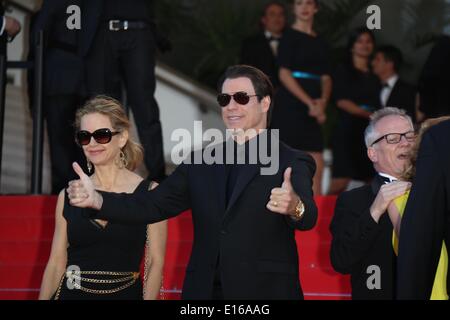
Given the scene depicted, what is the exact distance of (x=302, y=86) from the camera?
26.6ft

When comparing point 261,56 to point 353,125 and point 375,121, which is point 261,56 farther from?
point 375,121

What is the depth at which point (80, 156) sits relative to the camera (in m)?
7.52

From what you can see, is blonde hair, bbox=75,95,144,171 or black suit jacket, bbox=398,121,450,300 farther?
blonde hair, bbox=75,95,144,171

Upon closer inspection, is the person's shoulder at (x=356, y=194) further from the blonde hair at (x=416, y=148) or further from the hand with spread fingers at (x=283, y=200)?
the hand with spread fingers at (x=283, y=200)

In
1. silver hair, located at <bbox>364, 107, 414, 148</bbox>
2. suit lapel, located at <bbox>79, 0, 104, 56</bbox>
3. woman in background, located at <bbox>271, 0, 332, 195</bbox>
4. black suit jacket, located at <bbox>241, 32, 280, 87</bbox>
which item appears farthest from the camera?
black suit jacket, located at <bbox>241, 32, 280, 87</bbox>

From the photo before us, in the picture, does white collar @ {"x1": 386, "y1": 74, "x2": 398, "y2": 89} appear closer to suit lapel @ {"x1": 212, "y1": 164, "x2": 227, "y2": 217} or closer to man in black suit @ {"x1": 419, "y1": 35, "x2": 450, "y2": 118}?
man in black suit @ {"x1": 419, "y1": 35, "x2": 450, "y2": 118}

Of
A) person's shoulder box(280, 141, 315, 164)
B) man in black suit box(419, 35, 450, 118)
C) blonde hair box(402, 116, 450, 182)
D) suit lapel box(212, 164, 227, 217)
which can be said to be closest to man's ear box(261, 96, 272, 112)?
person's shoulder box(280, 141, 315, 164)

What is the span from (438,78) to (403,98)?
65.1 inches

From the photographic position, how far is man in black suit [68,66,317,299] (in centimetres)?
402

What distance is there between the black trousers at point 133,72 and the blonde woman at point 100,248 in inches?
96.7

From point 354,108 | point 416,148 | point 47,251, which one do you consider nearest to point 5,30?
point 47,251

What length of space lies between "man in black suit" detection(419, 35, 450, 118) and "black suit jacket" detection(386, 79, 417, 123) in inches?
57.1
